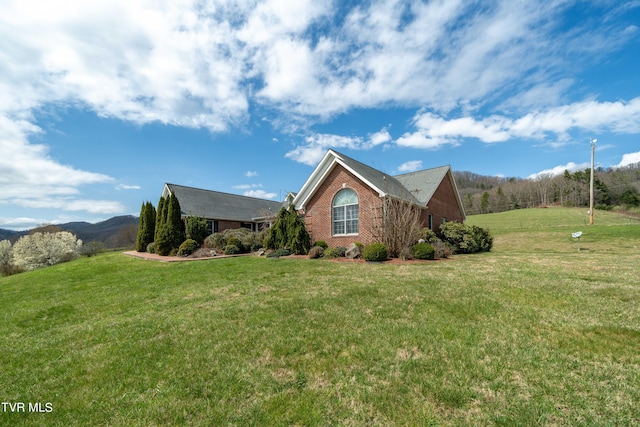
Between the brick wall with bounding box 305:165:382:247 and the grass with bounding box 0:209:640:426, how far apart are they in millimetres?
8290

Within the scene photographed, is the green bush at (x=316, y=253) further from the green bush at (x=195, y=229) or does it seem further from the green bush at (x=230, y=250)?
the green bush at (x=195, y=229)

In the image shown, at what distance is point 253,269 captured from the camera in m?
11.7

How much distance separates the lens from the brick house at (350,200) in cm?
1633

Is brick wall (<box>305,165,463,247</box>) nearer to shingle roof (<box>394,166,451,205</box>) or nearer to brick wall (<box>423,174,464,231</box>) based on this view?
brick wall (<box>423,174,464,231</box>)

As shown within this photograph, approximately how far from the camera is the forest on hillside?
5222cm

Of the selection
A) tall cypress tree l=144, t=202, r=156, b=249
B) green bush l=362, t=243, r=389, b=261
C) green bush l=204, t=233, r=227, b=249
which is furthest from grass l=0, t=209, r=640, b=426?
tall cypress tree l=144, t=202, r=156, b=249

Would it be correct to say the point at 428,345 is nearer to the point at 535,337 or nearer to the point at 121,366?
the point at 535,337

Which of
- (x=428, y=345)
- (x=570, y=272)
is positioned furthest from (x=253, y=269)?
(x=570, y=272)

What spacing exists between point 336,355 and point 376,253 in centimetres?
942

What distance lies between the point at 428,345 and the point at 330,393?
1.86 meters

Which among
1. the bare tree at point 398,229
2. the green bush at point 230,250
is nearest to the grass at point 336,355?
the bare tree at point 398,229

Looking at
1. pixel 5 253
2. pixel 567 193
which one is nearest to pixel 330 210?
pixel 5 253

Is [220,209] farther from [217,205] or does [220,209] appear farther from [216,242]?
[216,242]

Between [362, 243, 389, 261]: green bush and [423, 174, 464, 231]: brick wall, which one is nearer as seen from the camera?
[362, 243, 389, 261]: green bush
